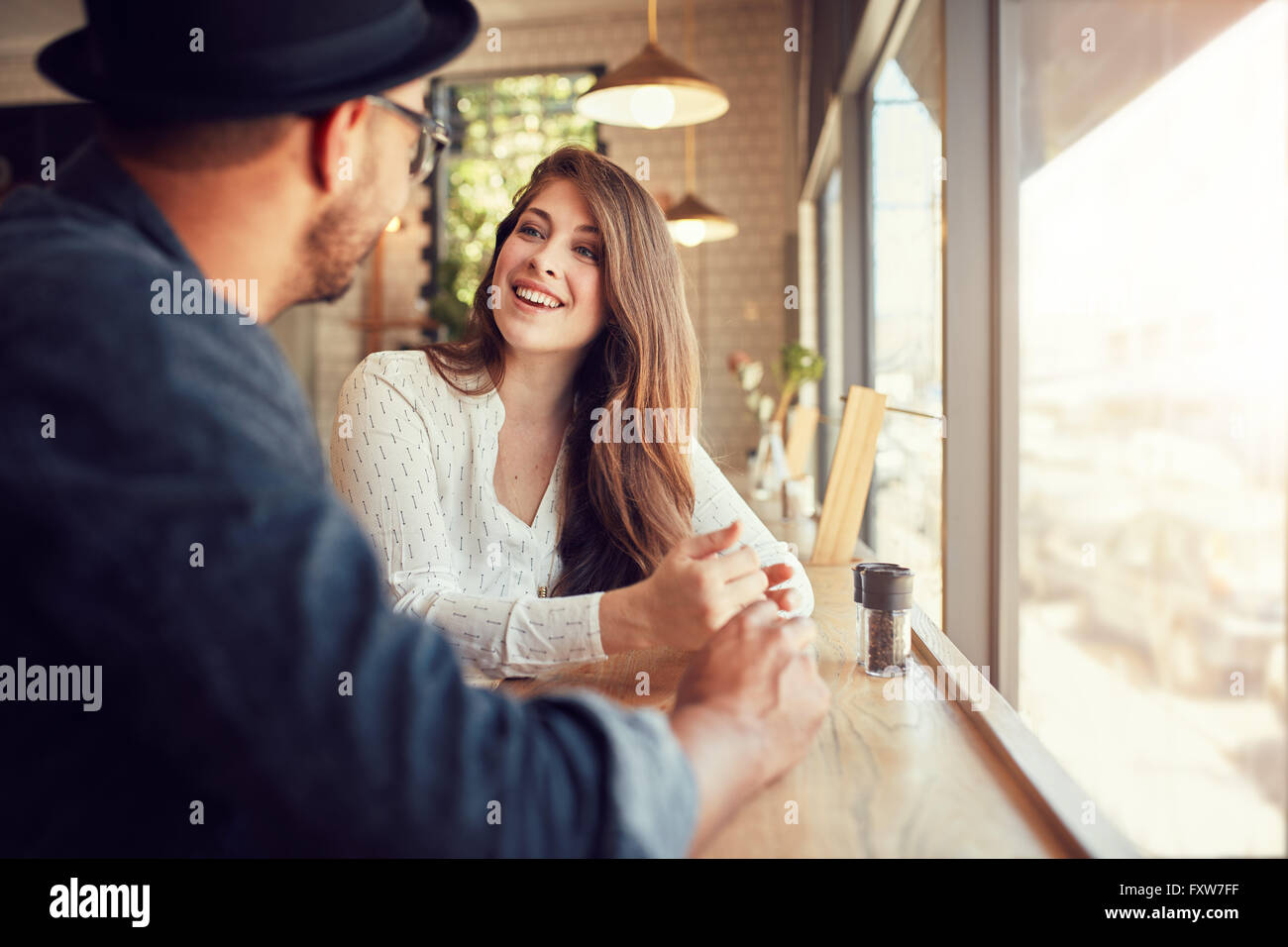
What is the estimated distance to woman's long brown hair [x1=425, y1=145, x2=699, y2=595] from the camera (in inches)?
58.7

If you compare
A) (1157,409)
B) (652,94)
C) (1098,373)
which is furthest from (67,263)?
(652,94)

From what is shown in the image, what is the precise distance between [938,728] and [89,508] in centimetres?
81

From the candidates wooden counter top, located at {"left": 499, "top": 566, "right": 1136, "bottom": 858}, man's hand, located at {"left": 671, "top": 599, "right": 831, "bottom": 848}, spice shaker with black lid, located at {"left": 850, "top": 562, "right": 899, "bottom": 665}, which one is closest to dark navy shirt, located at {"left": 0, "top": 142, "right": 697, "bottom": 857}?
man's hand, located at {"left": 671, "top": 599, "right": 831, "bottom": 848}

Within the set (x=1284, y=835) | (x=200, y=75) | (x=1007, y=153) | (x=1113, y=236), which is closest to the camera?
(x=200, y=75)

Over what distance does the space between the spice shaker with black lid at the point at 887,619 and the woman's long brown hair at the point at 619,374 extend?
0.41 metres

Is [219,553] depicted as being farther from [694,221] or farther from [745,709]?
[694,221]

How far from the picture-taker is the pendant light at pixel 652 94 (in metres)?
2.43

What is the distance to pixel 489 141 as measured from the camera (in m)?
7.33

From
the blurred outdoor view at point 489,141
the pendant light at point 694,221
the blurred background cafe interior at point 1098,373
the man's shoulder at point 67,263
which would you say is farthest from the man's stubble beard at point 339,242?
the blurred outdoor view at point 489,141

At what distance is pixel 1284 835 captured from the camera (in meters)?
1.25

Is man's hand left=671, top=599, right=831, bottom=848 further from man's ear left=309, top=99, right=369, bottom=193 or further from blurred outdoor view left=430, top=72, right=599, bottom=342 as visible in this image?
blurred outdoor view left=430, top=72, right=599, bottom=342

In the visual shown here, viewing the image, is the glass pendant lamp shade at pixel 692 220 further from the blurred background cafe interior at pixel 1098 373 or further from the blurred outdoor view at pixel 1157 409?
the blurred outdoor view at pixel 1157 409

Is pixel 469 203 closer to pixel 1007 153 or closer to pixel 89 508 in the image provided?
pixel 1007 153
